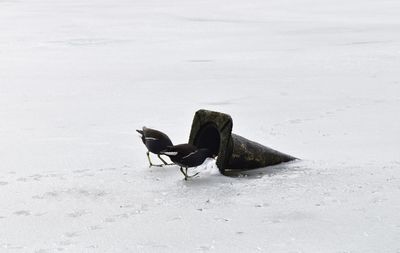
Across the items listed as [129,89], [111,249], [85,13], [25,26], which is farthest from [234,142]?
[85,13]

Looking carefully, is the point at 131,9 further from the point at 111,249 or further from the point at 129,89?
the point at 111,249

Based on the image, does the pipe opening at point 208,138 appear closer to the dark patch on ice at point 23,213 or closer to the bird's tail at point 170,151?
the bird's tail at point 170,151

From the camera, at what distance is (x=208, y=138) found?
426 cm

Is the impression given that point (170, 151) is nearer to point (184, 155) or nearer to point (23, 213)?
point (184, 155)

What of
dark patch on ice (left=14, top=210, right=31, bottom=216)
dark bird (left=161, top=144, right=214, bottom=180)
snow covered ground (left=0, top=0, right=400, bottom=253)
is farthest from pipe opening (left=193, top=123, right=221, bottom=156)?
dark patch on ice (left=14, top=210, right=31, bottom=216)

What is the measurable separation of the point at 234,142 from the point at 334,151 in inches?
37.1

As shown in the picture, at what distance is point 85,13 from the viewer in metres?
19.1

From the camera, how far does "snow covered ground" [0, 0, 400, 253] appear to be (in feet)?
9.93

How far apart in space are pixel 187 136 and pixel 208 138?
1032 mm

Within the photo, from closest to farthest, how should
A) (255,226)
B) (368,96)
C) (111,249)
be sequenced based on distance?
(111,249), (255,226), (368,96)

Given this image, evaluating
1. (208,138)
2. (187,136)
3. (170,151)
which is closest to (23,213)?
(170,151)

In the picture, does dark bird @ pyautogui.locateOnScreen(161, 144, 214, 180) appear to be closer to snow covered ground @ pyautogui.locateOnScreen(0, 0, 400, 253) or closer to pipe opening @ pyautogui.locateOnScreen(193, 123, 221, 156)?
snow covered ground @ pyautogui.locateOnScreen(0, 0, 400, 253)

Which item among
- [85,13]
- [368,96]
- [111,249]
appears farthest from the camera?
[85,13]

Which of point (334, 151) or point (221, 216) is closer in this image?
point (221, 216)
